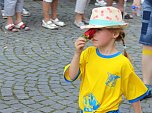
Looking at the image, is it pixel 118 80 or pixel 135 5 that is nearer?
pixel 118 80

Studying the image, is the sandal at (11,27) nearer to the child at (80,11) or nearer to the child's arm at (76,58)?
the child at (80,11)

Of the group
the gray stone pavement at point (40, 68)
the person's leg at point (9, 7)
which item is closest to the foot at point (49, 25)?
the gray stone pavement at point (40, 68)

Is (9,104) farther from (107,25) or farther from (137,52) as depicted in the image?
(137,52)

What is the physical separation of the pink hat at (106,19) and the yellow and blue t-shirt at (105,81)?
0.67ft

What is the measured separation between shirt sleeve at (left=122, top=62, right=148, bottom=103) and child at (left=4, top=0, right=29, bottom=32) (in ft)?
15.5

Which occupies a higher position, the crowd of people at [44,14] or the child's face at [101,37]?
the child's face at [101,37]

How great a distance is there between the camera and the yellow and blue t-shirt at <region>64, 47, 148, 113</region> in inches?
108

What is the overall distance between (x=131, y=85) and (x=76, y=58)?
45cm

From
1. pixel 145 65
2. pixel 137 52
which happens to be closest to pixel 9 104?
pixel 145 65

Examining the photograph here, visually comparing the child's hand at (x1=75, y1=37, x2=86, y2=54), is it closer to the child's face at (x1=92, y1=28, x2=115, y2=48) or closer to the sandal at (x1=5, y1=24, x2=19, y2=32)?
the child's face at (x1=92, y1=28, x2=115, y2=48)

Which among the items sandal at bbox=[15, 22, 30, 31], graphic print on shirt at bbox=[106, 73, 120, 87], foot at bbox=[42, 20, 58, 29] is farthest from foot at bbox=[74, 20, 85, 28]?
graphic print on shirt at bbox=[106, 73, 120, 87]

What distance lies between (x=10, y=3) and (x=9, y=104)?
10.8ft

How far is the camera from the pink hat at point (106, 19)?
2.68 meters

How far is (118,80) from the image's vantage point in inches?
109
